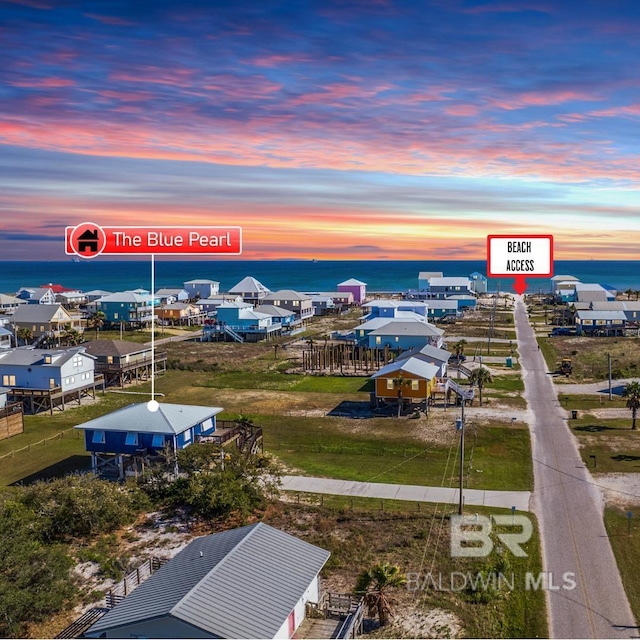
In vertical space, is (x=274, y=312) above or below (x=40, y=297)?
below

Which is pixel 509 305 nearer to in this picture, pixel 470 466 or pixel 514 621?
pixel 470 466

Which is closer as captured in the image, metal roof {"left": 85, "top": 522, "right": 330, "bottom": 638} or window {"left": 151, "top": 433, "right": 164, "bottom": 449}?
metal roof {"left": 85, "top": 522, "right": 330, "bottom": 638}

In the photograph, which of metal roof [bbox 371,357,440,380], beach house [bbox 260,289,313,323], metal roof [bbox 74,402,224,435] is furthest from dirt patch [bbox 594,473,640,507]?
beach house [bbox 260,289,313,323]

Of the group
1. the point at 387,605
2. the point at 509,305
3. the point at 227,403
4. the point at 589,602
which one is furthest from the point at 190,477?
the point at 509,305

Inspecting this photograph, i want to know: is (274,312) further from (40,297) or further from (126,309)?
(40,297)

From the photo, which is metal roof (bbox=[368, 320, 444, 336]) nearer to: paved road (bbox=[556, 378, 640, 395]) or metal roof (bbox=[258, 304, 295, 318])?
paved road (bbox=[556, 378, 640, 395])

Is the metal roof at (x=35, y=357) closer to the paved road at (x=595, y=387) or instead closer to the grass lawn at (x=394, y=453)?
the grass lawn at (x=394, y=453)

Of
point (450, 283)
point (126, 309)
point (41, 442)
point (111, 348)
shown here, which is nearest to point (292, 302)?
point (126, 309)

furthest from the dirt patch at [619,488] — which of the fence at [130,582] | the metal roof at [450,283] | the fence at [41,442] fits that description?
the metal roof at [450,283]
